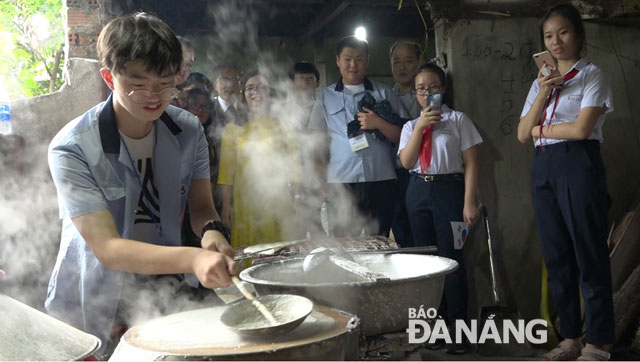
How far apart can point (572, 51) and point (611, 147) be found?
1.78 metres

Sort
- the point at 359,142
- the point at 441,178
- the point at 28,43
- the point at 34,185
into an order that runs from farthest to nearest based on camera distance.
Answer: the point at 28,43
the point at 359,142
the point at 441,178
the point at 34,185

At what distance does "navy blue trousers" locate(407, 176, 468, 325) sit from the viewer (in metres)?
4.96

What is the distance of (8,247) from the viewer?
4219 millimetres

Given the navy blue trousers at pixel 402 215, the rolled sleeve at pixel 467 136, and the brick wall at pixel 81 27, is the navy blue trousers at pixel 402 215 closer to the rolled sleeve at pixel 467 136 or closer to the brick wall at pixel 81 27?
the rolled sleeve at pixel 467 136

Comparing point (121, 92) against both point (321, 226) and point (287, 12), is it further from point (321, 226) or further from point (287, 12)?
point (287, 12)

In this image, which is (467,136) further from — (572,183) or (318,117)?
(318,117)

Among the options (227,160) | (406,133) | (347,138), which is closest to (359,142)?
(347,138)

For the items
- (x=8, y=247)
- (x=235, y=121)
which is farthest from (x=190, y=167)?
(x=235, y=121)

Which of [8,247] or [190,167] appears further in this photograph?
[8,247]

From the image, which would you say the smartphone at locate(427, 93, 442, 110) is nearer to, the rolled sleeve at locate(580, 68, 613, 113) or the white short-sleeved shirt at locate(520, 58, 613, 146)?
the white short-sleeved shirt at locate(520, 58, 613, 146)

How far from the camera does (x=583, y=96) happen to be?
170 inches

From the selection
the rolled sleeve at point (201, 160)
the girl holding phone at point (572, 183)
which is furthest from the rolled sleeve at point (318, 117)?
the rolled sleeve at point (201, 160)

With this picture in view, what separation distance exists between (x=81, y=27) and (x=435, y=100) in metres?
3.23

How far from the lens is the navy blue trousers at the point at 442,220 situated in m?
4.96
